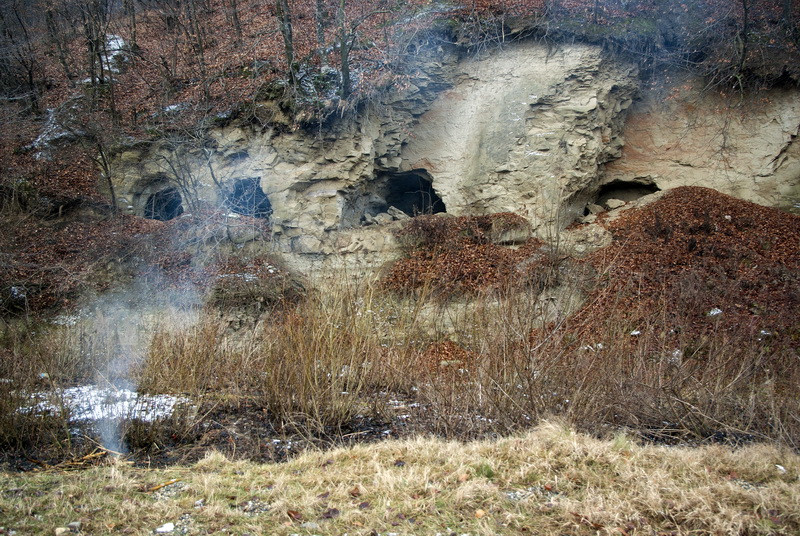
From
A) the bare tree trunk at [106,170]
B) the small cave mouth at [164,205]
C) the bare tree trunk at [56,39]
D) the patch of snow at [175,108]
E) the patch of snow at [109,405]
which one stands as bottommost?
the patch of snow at [109,405]

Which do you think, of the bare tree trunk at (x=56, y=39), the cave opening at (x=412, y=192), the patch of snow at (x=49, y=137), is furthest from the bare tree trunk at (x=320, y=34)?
the bare tree trunk at (x=56, y=39)

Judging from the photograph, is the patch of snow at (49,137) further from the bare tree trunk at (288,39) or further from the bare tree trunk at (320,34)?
the bare tree trunk at (320,34)

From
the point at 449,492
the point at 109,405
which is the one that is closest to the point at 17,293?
the point at 109,405

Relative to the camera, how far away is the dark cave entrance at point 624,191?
14.6 m

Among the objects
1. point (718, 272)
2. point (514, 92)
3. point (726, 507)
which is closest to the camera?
point (726, 507)

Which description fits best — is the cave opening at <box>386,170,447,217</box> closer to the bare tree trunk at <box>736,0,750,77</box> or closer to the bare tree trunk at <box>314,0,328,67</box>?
the bare tree trunk at <box>314,0,328,67</box>

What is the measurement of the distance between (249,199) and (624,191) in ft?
30.3

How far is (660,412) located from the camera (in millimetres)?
5496

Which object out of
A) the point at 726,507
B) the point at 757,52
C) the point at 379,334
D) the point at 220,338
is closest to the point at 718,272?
the point at 757,52

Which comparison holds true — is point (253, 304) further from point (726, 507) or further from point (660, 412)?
point (726, 507)

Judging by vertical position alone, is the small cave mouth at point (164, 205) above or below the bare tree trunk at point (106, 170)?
below

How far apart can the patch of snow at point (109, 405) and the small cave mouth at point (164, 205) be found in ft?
32.2

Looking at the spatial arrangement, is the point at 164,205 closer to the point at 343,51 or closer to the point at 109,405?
the point at 343,51

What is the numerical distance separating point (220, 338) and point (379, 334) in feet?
6.19
